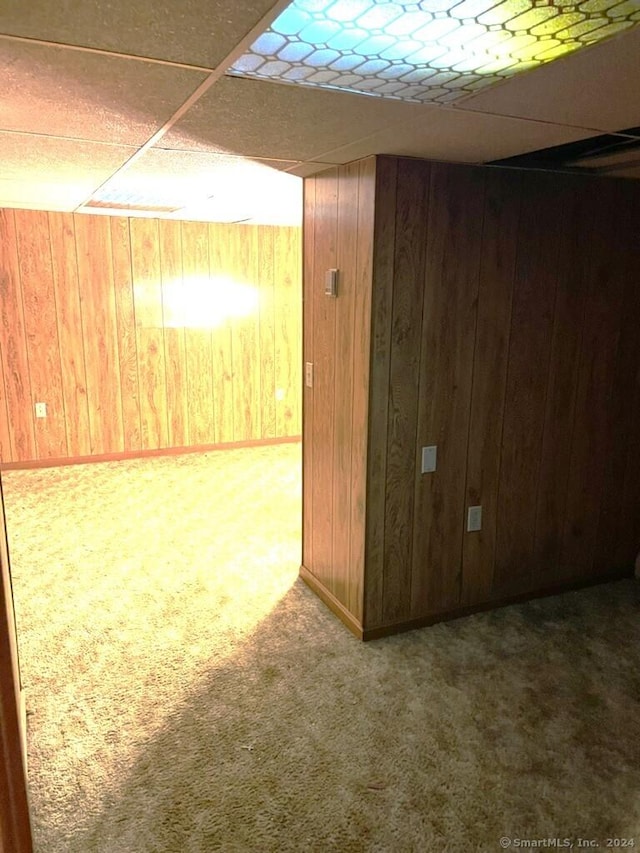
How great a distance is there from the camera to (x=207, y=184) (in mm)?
3162

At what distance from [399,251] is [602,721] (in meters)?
2.00

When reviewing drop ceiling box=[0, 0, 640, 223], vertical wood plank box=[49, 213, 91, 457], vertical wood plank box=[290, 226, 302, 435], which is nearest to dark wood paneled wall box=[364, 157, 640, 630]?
drop ceiling box=[0, 0, 640, 223]

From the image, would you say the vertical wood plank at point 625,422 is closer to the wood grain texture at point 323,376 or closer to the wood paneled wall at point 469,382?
the wood paneled wall at point 469,382

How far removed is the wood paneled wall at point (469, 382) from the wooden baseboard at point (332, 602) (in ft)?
0.04

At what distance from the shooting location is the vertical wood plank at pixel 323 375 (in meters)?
2.79

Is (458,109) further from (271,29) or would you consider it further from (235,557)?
(235,557)

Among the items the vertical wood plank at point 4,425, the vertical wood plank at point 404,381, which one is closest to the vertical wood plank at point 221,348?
the vertical wood plank at point 4,425

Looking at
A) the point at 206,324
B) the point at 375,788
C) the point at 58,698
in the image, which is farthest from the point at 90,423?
the point at 375,788

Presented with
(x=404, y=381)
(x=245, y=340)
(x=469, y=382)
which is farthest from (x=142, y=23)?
(x=245, y=340)

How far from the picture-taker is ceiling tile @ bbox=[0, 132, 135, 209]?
223 centimetres

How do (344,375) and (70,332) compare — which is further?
(70,332)

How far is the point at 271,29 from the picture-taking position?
3.89 feet

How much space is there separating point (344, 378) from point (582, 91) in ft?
4.88

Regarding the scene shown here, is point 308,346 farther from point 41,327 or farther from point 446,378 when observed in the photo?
point 41,327
